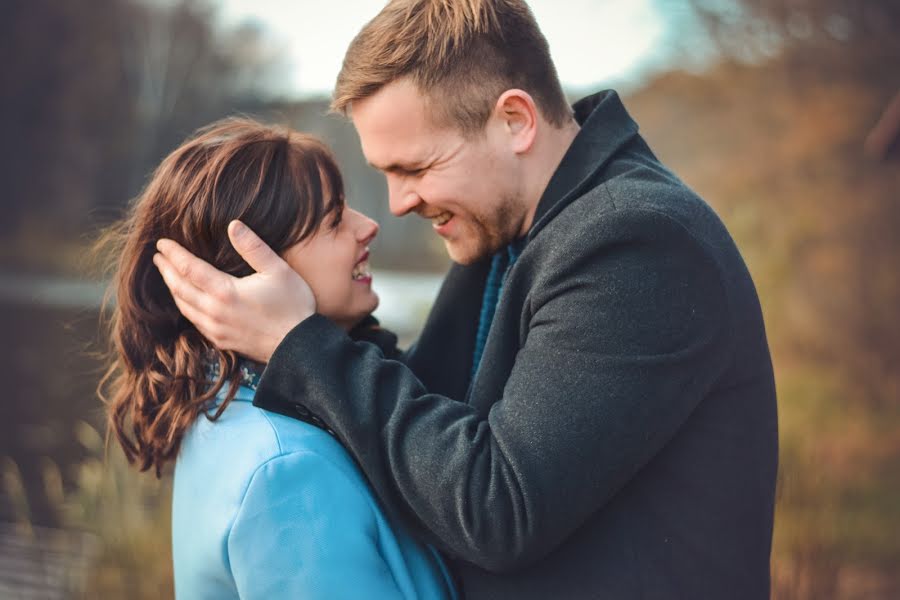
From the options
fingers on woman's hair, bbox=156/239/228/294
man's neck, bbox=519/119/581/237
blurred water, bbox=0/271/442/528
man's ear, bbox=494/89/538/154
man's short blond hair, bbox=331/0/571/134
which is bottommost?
blurred water, bbox=0/271/442/528

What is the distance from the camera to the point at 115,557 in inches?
144

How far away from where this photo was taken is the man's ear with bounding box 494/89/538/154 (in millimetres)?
1794

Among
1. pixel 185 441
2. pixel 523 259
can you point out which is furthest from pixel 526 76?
pixel 185 441

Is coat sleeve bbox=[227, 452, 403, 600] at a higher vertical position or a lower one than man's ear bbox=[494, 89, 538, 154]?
lower

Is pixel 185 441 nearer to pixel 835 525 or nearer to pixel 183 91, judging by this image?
pixel 835 525

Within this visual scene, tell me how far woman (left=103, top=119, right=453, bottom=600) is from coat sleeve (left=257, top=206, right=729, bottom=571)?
113 millimetres

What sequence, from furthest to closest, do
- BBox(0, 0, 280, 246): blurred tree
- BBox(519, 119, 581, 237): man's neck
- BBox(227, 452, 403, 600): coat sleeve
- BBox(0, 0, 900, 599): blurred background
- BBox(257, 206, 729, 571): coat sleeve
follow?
1. BBox(0, 0, 280, 246): blurred tree
2. BBox(0, 0, 900, 599): blurred background
3. BBox(519, 119, 581, 237): man's neck
4. BBox(227, 452, 403, 600): coat sleeve
5. BBox(257, 206, 729, 571): coat sleeve

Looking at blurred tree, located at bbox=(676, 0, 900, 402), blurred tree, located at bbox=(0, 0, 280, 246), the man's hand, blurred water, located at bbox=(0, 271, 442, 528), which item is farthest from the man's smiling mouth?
blurred tree, located at bbox=(0, 0, 280, 246)

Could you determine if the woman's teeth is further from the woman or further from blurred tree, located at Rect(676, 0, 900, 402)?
blurred tree, located at Rect(676, 0, 900, 402)

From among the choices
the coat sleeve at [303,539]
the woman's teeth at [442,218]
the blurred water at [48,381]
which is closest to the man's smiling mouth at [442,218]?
the woman's teeth at [442,218]

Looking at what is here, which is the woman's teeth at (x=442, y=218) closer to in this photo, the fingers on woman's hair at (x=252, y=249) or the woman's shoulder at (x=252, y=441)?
the fingers on woman's hair at (x=252, y=249)

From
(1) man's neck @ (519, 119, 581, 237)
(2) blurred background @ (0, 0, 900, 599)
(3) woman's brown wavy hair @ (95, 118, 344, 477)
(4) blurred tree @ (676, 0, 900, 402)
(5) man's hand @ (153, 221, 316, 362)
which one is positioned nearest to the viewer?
(5) man's hand @ (153, 221, 316, 362)

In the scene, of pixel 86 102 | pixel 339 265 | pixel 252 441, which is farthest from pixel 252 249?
pixel 86 102

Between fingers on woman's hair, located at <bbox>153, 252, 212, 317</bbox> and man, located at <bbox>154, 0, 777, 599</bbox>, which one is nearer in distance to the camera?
man, located at <bbox>154, 0, 777, 599</bbox>
